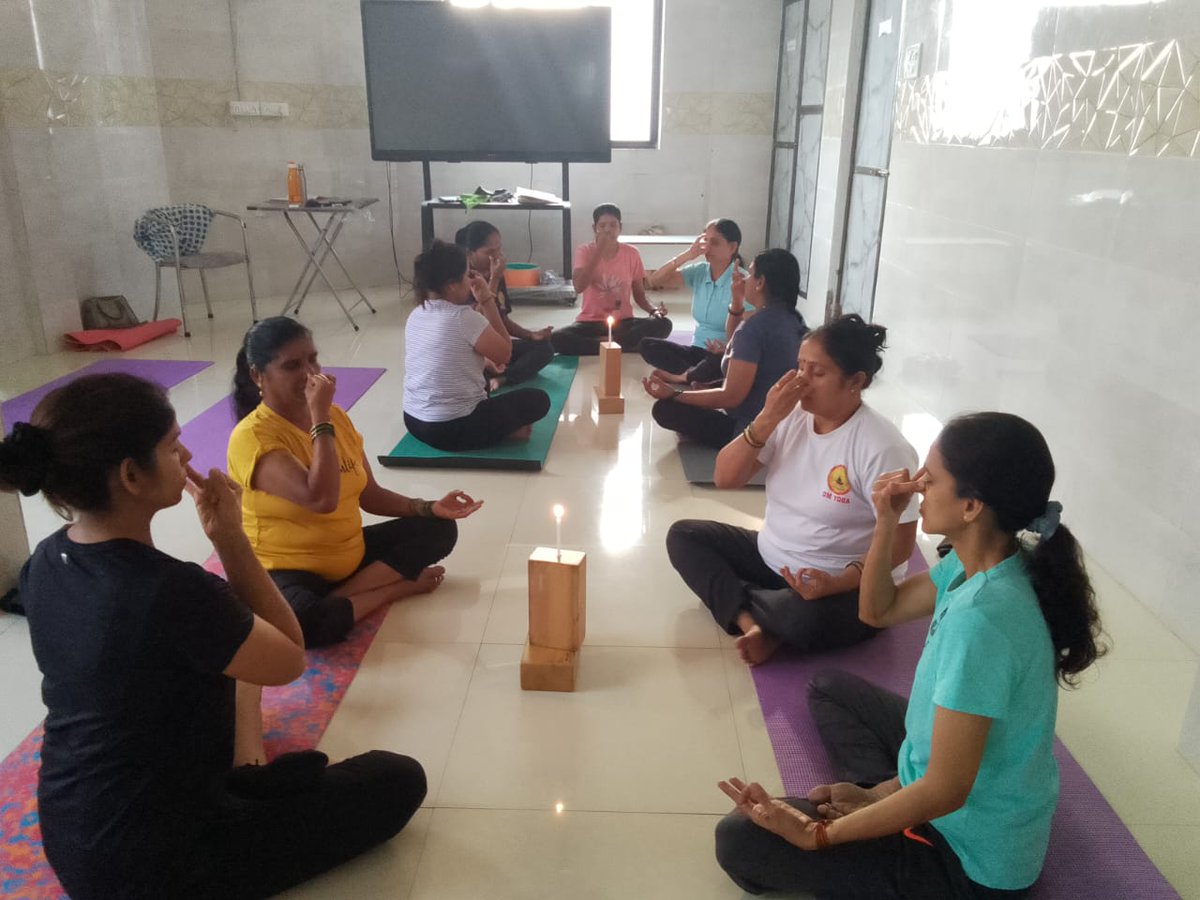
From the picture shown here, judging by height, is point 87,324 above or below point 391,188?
below

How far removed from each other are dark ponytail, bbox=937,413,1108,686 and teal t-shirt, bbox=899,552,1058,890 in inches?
1.1

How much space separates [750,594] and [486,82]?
5354 mm

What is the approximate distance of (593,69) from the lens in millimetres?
6707

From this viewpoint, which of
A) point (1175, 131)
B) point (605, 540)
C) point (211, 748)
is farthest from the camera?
point (605, 540)

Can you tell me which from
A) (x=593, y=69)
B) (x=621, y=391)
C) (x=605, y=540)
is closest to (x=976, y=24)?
(x=621, y=391)

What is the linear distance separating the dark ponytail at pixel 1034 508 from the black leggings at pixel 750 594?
0.93 metres

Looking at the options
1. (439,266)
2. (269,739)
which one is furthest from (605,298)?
(269,739)

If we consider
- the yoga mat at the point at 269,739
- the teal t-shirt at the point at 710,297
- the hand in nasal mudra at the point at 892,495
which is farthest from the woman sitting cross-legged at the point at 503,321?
the hand in nasal mudra at the point at 892,495

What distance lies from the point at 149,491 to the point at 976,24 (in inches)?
145

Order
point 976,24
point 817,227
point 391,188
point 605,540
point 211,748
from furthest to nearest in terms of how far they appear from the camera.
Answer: point 391,188 < point 817,227 < point 976,24 < point 605,540 < point 211,748

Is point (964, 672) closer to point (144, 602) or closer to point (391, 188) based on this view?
point (144, 602)

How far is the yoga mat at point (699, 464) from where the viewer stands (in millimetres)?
3578

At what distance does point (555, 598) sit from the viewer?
2.19 meters

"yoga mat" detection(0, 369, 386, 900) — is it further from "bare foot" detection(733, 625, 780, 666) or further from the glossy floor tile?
"bare foot" detection(733, 625, 780, 666)
